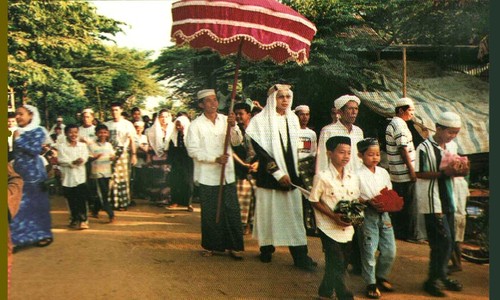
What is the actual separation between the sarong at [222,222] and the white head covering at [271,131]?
1.12ft

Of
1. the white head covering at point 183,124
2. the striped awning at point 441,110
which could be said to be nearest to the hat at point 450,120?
the striped awning at point 441,110

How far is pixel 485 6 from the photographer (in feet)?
13.2

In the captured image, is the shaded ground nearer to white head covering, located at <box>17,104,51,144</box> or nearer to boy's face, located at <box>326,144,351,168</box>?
white head covering, located at <box>17,104,51,144</box>

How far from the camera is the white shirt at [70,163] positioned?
327 centimetres

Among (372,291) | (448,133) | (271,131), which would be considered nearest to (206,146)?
(271,131)

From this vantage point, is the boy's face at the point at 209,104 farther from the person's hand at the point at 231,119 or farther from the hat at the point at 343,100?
the hat at the point at 343,100

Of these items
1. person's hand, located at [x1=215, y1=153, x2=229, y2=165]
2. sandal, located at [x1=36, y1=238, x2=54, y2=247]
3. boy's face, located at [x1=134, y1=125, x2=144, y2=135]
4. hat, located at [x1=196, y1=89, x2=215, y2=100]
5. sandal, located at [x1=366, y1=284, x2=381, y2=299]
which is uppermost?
hat, located at [x1=196, y1=89, x2=215, y2=100]

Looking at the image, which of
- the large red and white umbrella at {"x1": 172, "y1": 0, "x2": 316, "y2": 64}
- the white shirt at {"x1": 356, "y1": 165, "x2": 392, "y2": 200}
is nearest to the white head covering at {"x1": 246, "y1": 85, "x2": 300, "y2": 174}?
the large red and white umbrella at {"x1": 172, "y1": 0, "x2": 316, "y2": 64}

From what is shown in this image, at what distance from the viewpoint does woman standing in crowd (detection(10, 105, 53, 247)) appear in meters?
3.10

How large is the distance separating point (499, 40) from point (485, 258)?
1.51 m

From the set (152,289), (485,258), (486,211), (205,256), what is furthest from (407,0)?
(152,289)

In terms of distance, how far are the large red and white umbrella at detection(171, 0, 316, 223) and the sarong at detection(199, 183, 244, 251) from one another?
5 cm

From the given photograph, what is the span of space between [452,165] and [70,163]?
2481 millimetres

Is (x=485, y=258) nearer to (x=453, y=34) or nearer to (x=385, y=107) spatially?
(x=385, y=107)
